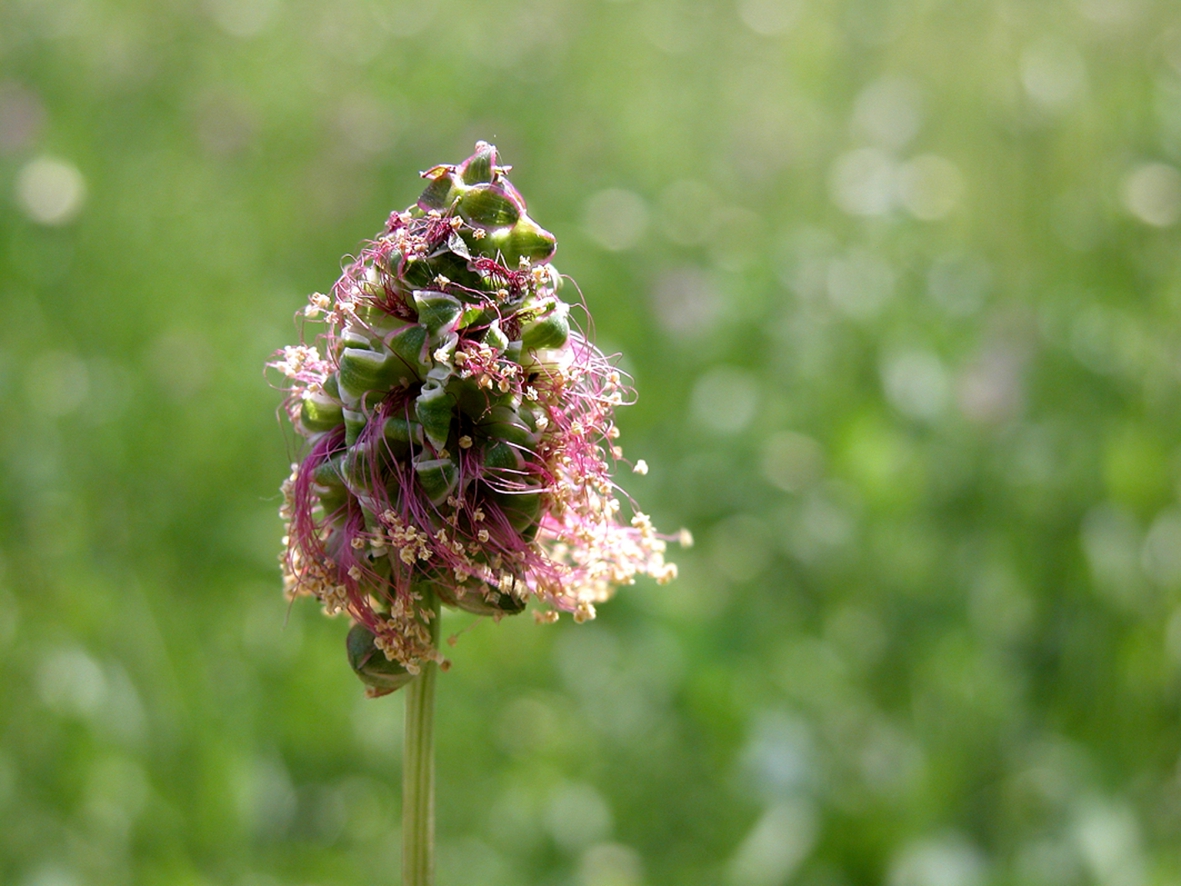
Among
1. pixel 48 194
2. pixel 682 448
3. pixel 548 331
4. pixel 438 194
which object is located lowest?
pixel 548 331

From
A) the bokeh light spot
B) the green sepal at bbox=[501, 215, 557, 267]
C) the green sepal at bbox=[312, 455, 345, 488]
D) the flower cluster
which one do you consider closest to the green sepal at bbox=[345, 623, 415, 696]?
the flower cluster

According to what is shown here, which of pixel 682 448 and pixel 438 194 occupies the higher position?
pixel 682 448

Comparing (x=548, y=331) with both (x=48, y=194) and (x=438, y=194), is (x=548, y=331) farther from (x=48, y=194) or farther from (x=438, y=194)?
(x=48, y=194)

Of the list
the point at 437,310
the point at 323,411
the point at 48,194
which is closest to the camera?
the point at 437,310

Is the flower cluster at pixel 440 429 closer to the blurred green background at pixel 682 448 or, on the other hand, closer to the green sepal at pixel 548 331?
the green sepal at pixel 548 331

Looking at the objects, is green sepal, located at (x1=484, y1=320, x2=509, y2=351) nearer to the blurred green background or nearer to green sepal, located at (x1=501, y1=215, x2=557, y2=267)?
green sepal, located at (x1=501, y1=215, x2=557, y2=267)

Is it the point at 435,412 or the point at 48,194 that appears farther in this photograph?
the point at 48,194

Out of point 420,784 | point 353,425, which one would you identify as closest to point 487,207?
point 353,425
